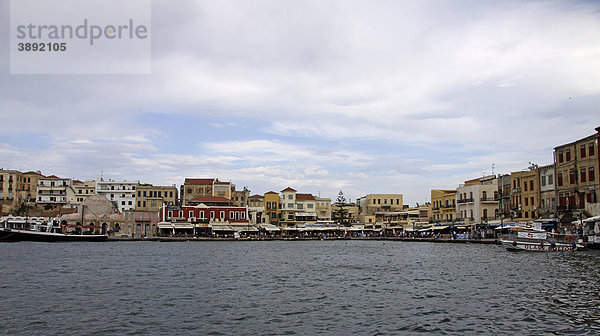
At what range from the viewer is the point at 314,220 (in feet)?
346

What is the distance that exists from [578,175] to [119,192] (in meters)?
90.7

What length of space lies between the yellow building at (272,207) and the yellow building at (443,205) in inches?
1228

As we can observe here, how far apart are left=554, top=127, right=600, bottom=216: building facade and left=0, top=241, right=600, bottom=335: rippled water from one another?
66.7 ft

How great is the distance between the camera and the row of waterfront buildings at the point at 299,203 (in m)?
60.0

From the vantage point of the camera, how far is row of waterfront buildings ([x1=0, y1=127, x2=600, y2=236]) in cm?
6003

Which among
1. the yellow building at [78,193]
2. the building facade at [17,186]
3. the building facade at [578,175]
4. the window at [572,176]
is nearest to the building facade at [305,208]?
the yellow building at [78,193]

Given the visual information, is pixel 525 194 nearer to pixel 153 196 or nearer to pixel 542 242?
pixel 542 242

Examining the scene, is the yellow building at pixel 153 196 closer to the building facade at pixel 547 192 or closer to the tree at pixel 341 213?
the tree at pixel 341 213

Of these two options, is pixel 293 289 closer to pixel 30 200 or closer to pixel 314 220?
pixel 314 220

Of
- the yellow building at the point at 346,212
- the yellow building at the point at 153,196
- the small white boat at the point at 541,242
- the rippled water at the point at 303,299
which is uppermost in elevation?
the yellow building at the point at 153,196

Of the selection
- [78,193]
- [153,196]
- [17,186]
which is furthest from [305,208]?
[17,186]

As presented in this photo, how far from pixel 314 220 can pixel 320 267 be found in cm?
Answer: 6672

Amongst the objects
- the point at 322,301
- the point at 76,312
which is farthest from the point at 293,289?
the point at 76,312

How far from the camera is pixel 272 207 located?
348ft
